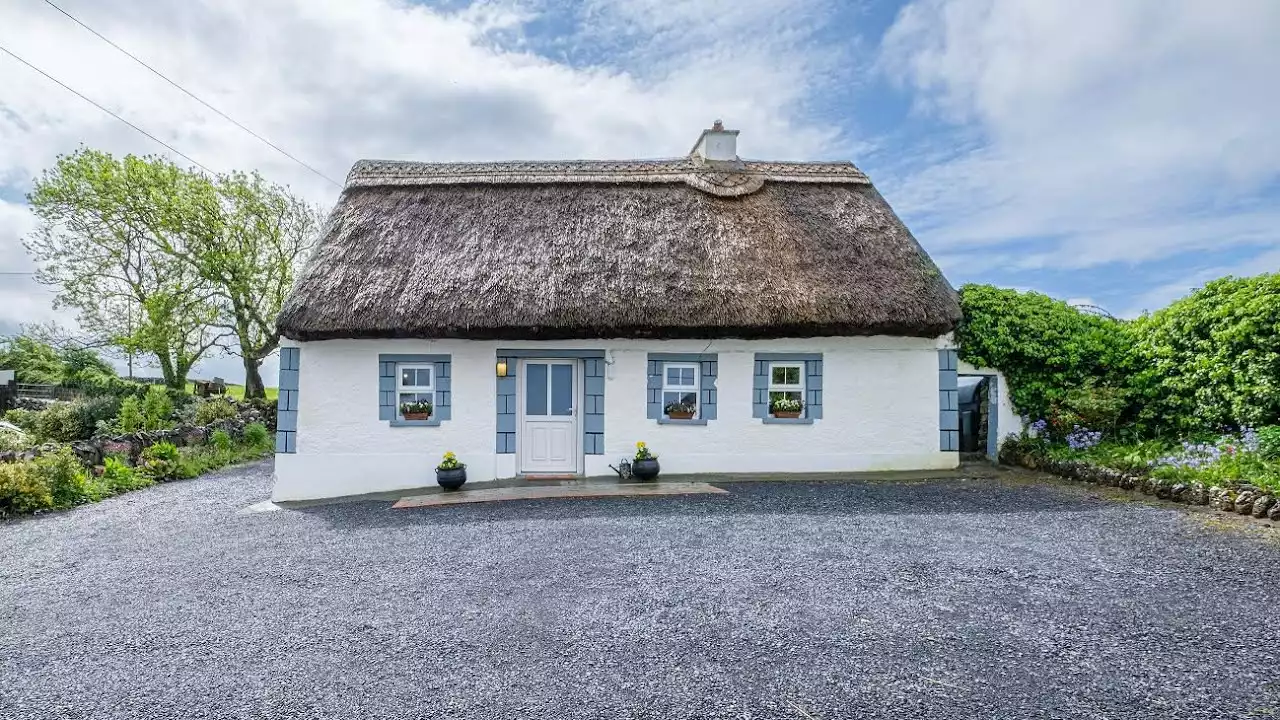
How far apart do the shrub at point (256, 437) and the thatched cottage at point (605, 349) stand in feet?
22.0

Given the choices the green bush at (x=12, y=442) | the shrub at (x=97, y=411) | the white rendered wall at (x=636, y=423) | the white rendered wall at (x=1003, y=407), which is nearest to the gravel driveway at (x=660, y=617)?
the white rendered wall at (x=636, y=423)

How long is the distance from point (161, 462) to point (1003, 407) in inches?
529

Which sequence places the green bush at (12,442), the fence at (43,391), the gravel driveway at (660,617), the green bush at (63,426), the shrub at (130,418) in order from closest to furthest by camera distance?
the gravel driveway at (660,617)
the green bush at (12,442)
the shrub at (130,418)
the green bush at (63,426)
the fence at (43,391)

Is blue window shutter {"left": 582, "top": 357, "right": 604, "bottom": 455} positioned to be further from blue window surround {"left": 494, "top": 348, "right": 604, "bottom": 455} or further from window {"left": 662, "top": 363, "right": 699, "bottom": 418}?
window {"left": 662, "top": 363, "right": 699, "bottom": 418}

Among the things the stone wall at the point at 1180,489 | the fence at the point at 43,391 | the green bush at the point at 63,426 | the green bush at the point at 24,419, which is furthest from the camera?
the fence at the point at 43,391

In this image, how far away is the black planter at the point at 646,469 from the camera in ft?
30.2

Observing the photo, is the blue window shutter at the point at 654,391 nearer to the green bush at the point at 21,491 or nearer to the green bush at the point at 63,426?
the green bush at the point at 21,491

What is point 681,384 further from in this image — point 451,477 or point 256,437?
point 256,437

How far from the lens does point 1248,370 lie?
840 cm

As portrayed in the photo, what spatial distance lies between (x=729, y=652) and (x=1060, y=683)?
1623 millimetres

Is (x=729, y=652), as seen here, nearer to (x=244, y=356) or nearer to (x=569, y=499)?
(x=569, y=499)

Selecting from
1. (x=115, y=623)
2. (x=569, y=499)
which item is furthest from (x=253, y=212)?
(x=115, y=623)

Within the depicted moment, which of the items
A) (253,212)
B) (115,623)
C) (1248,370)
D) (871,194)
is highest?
(253,212)

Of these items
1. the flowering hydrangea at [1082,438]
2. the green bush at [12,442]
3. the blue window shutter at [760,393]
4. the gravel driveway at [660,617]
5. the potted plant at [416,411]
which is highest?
the blue window shutter at [760,393]
